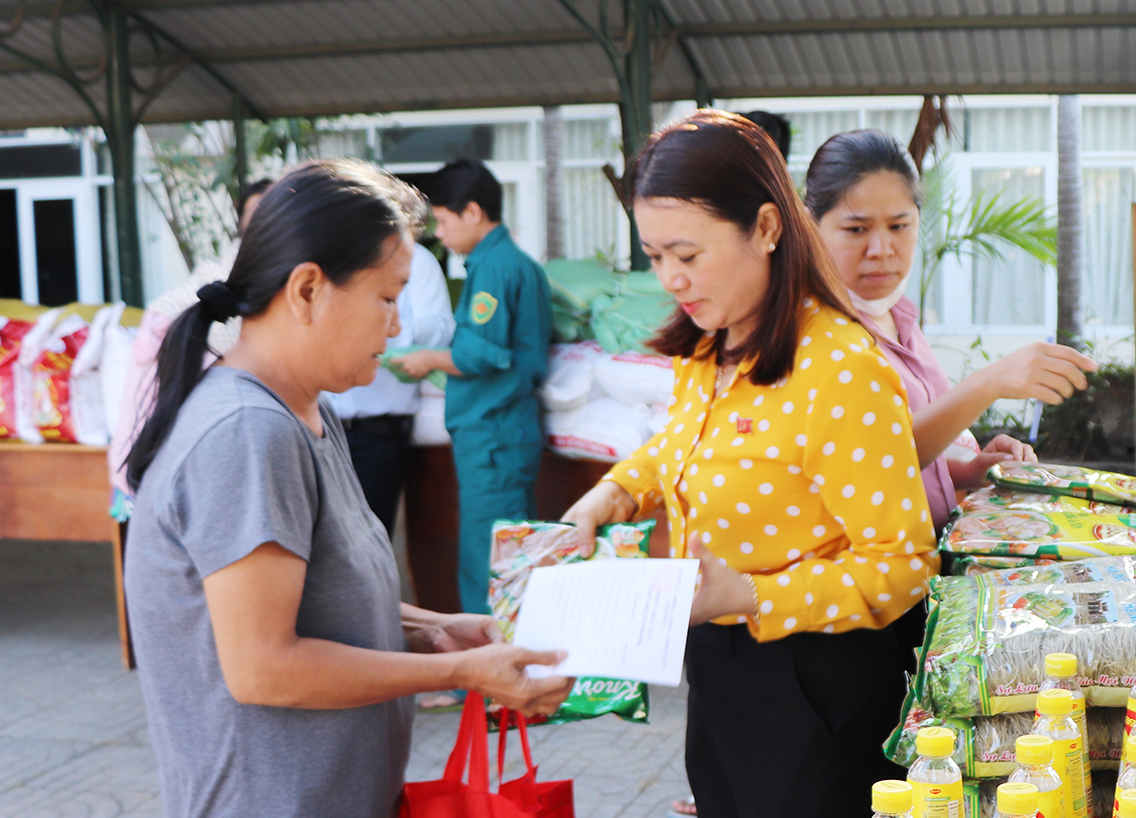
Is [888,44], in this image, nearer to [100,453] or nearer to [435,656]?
[100,453]

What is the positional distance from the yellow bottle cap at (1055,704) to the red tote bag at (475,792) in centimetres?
67

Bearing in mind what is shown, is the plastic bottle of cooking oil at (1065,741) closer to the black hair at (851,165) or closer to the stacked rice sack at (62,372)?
the black hair at (851,165)

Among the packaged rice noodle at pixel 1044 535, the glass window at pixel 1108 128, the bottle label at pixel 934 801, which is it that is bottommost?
the bottle label at pixel 934 801

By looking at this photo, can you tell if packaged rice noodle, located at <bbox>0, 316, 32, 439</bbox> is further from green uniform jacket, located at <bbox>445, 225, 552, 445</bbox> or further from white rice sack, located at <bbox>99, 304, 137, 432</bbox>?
green uniform jacket, located at <bbox>445, 225, 552, 445</bbox>

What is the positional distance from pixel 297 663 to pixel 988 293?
896 centimetres

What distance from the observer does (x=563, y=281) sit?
4.14m

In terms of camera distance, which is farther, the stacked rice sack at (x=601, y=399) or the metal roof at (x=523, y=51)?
the metal roof at (x=523, y=51)

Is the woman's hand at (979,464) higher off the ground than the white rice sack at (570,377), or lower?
lower

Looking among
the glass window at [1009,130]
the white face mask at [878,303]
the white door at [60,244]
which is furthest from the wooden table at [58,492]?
the white door at [60,244]

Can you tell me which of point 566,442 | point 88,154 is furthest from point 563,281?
point 88,154

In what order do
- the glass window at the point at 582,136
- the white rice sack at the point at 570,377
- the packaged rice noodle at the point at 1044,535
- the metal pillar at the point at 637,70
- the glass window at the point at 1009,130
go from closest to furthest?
the packaged rice noodle at the point at 1044,535, the white rice sack at the point at 570,377, the metal pillar at the point at 637,70, the glass window at the point at 1009,130, the glass window at the point at 582,136

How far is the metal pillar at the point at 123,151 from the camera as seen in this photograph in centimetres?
534

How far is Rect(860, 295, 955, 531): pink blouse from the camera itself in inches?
67.8

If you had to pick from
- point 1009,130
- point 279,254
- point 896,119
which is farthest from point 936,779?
point 896,119
